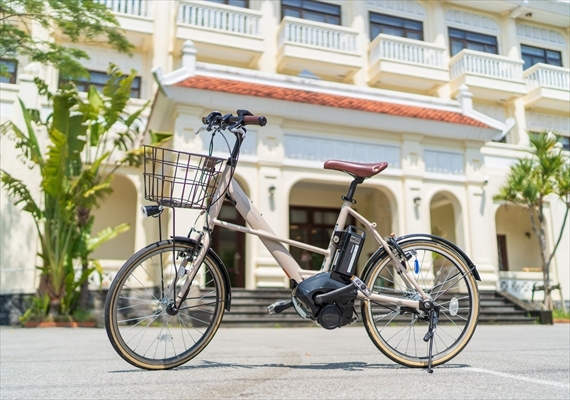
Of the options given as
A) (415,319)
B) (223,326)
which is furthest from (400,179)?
(415,319)

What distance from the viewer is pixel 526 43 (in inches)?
838

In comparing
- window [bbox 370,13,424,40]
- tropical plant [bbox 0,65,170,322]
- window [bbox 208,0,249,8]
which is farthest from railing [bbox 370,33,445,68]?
tropical plant [bbox 0,65,170,322]

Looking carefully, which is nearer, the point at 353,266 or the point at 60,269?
the point at 353,266

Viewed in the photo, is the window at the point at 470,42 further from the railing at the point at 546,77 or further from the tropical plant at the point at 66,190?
the tropical plant at the point at 66,190

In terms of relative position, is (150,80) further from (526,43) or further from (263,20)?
(526,43)

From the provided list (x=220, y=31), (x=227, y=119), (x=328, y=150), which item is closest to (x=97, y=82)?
(x=220, y=31)

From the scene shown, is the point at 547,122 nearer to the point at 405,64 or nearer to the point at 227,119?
the point at 405,64

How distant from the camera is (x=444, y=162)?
13.7 metres

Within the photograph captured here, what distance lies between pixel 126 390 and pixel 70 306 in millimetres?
8892

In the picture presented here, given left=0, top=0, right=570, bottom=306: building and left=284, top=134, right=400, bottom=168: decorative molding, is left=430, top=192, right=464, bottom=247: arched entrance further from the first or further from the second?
left=284, top=134, right=400, bottom=168: decorative molding

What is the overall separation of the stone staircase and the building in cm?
45

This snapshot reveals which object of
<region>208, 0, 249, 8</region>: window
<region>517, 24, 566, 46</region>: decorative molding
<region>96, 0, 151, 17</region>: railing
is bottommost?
<region>96, 0, 151, 17</region>: railing

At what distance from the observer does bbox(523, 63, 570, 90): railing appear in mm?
19875

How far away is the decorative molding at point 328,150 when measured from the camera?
12461 millimetres
